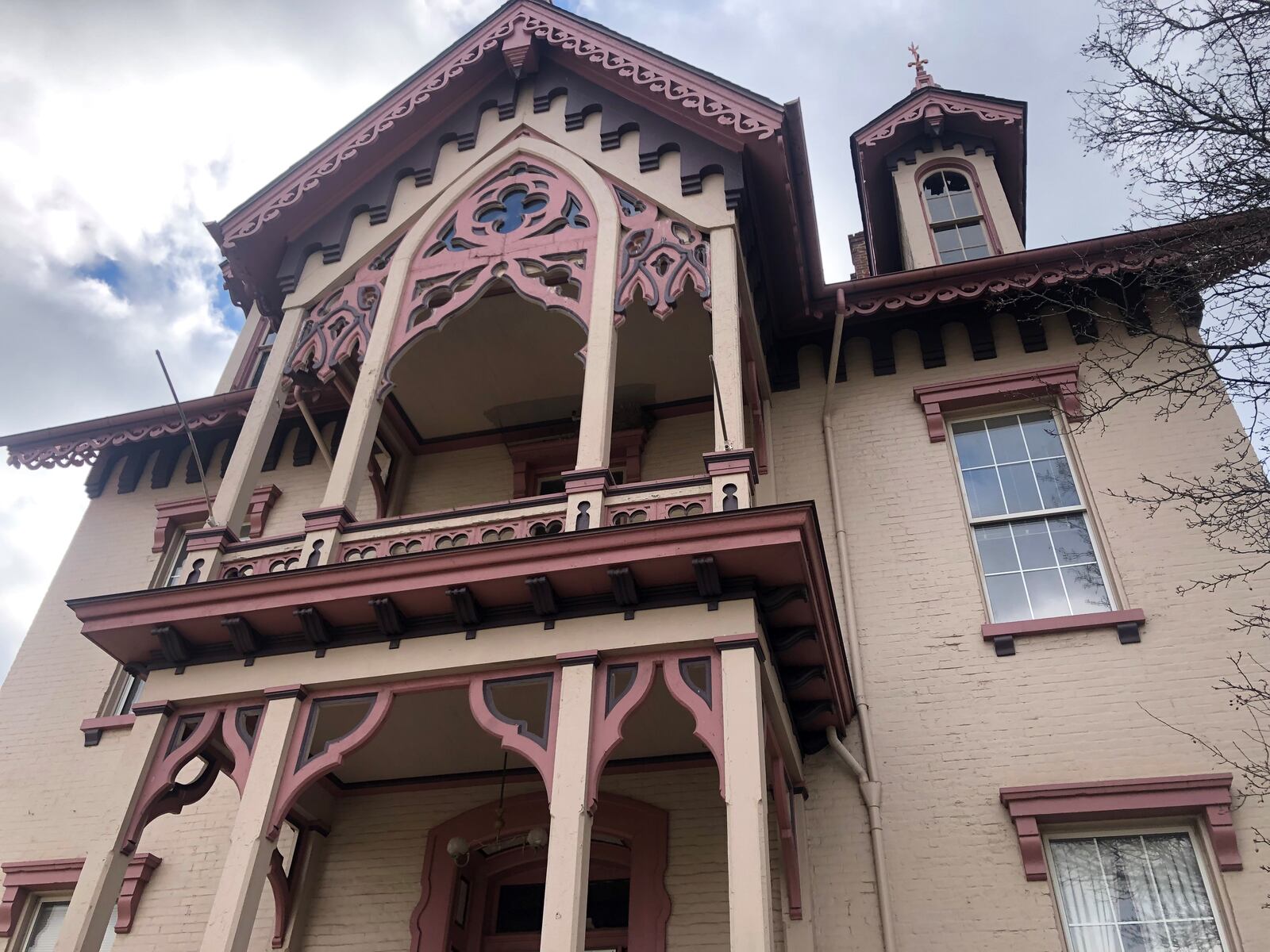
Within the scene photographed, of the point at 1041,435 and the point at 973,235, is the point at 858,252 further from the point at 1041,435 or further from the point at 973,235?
the point at 1041,435

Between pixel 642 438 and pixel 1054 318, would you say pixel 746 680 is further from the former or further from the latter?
pixel 1054 318

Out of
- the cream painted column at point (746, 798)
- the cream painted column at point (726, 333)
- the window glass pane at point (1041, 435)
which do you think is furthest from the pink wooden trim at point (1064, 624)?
the cream painted column at point (746, 798)

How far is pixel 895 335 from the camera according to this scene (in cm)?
1079

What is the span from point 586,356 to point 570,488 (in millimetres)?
1244

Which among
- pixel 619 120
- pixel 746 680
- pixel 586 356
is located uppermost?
pixel 619 120

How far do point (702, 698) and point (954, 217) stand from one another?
27.0ft

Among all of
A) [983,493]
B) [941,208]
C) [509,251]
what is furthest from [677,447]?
[941,208]

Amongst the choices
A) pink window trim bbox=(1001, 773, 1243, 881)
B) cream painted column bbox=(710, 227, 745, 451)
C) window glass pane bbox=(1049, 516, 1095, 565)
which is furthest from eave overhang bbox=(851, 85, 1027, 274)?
pink window trim bbox=(1001, 773, 1243, 881)

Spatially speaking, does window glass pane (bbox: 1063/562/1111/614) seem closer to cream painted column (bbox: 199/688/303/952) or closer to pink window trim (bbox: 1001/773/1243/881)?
pink window trim (bbox: 1001/773/1243/881)

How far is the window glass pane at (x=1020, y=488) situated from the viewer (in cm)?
946

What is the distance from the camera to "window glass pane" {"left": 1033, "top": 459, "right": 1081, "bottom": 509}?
941cm

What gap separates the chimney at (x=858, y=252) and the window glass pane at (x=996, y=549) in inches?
289

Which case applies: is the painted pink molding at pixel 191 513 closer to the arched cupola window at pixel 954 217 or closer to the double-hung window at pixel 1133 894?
the arched cupola window at pixel 954 217

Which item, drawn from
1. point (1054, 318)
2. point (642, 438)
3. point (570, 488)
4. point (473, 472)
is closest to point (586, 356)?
point (570, 488)
